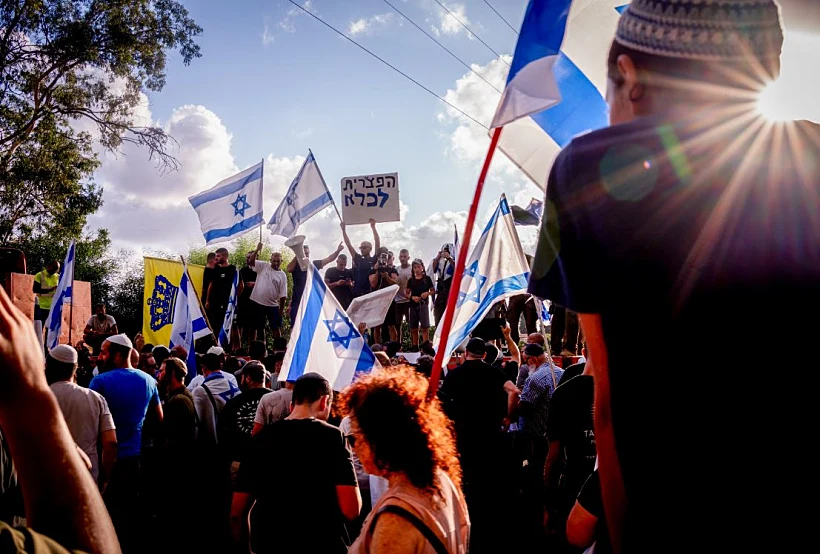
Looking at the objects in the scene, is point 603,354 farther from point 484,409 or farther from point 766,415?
point 484,409

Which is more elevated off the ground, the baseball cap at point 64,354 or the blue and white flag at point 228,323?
the blue and white flag at point 228,323

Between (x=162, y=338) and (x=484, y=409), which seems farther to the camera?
(x=162, y=338)

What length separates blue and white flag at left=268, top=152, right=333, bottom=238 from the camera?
1267 centimetres

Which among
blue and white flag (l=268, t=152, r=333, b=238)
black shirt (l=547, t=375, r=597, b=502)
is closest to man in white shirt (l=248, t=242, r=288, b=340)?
blue and white flag (l=268, t=152, r=333, b=238)

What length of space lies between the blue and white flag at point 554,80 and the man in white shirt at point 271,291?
10.8 m

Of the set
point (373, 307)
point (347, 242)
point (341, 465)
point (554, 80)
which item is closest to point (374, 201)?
point (347, 242)

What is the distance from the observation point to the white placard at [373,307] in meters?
10.0

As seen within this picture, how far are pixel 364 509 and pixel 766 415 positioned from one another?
5151 millimetres

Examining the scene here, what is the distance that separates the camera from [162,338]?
37.9 ft

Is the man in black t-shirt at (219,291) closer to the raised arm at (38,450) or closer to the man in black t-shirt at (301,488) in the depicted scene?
the man in black t-shirt at (301,488)

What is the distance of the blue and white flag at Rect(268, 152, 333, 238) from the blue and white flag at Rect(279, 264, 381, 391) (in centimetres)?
624

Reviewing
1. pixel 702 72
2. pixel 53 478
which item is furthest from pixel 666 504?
pixel 53 478

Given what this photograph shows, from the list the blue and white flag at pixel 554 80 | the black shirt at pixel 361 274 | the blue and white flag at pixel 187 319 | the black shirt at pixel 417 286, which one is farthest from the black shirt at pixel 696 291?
the black shirt at pixel 417 286

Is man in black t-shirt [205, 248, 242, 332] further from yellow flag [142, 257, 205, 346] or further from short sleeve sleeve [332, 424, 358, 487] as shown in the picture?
short sleeve sleeve [332, 424, 358, 487]
